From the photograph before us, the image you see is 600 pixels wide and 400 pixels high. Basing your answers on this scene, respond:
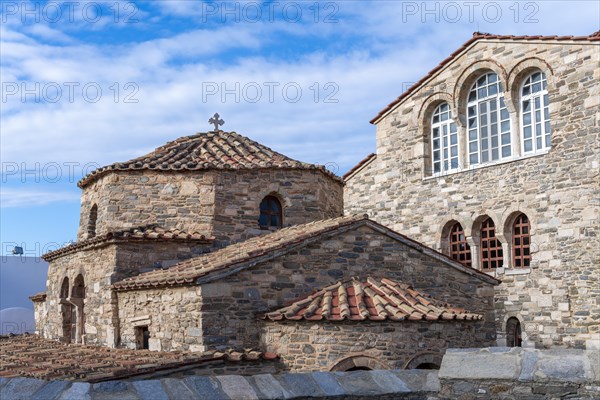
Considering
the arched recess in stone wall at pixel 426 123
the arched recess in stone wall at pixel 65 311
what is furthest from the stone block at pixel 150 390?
the arched recess in stone wall at pixel 426 123

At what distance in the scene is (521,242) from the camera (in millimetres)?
17172

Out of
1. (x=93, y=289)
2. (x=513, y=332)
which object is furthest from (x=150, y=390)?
(x=513, y=332)

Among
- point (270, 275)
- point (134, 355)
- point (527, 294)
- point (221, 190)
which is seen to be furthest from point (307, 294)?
point (527, 294)

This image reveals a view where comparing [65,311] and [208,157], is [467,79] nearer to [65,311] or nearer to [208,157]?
[208,157]

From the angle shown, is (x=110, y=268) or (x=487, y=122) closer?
(x=110, y=268)

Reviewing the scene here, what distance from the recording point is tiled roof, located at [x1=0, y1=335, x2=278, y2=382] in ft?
31.4

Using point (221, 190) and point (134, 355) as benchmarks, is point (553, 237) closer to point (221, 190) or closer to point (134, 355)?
point (221, 190)

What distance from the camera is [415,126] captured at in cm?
1972

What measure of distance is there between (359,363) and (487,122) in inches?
368

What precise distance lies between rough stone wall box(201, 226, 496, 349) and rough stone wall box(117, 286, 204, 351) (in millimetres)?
303

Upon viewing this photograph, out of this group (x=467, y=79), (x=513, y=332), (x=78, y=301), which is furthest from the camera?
(x=467, y=79)

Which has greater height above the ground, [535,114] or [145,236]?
[535,114]

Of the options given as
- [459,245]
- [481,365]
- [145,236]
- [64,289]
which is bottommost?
[481,365]

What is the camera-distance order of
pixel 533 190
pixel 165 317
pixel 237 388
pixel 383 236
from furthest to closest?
1. pixel 533 190
2. pixel 383 236
3. pixel 165 317
4. pixel 237 388
